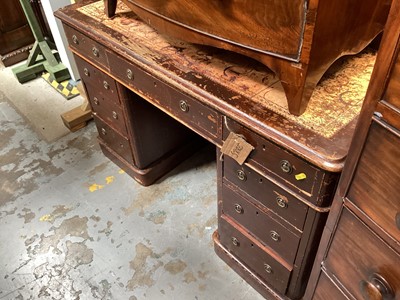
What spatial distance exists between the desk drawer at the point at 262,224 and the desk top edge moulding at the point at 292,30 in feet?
1.28

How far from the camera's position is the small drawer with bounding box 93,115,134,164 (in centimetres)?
187

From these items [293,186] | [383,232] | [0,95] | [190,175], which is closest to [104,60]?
[190,175]

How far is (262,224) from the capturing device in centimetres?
125

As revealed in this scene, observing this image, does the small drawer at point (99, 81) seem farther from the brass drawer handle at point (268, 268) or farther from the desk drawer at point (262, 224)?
the brass drawer handle at point (268, 268)

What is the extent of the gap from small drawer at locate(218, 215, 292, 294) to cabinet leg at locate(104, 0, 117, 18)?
36.9 inches

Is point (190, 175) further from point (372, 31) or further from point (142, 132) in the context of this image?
point (372, 31)

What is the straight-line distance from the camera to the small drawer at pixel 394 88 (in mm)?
607

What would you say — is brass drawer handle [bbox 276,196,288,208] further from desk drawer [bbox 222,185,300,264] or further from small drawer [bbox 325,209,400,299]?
small drawer [bbox 325,209,400,299]

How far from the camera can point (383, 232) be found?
750mm

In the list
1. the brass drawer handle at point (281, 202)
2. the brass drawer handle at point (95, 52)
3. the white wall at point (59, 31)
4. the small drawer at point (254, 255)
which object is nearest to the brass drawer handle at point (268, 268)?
the small drawer at point (254, 255)

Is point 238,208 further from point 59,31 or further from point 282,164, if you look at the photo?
point 59,31

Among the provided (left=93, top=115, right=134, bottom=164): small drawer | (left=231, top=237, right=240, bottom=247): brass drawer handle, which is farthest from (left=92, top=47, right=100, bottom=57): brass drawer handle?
(left=231, top=237, right=240, bottom=247): brass drawer handle

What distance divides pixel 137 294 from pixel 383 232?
1102mm

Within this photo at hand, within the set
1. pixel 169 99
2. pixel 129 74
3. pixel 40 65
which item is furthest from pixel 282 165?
pixel 40 65
